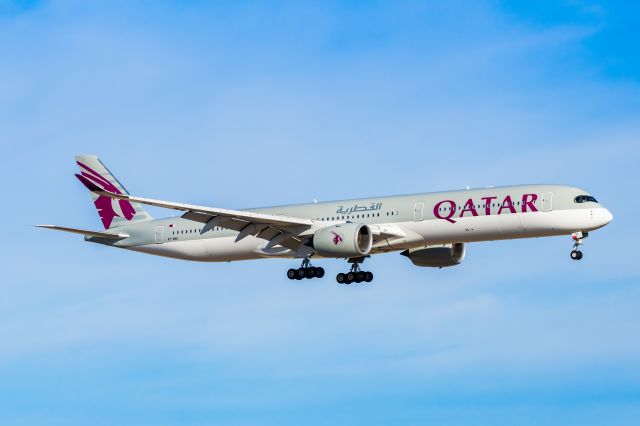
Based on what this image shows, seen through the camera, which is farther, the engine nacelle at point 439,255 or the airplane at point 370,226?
the engine nacelle at point 439,255

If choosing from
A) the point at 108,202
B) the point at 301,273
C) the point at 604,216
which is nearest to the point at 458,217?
the point at 604,216

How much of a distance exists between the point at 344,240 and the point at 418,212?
383 cm

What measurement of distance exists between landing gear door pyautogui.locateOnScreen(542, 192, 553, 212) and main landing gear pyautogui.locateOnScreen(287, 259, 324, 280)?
39.4ft

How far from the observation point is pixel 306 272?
212 ft

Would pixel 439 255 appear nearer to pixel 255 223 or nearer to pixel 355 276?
pixel 355 276

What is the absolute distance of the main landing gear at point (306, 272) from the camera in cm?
6456

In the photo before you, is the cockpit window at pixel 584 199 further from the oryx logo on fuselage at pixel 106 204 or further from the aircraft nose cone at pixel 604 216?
the oryx logo on fuselage at pixel 106 204

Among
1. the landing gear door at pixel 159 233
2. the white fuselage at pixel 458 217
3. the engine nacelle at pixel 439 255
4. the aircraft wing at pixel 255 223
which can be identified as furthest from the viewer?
the landing gear door at pixel 159 233

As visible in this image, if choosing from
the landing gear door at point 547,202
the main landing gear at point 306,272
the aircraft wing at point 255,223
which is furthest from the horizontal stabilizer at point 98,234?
the landing gear door at point 547,202

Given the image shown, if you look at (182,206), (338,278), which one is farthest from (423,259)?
(182,206)

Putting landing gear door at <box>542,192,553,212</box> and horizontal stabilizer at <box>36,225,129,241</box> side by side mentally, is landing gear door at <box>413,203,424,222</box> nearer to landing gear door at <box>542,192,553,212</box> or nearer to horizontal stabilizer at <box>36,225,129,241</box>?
landing gear door at <box>542,192,553,212</box>

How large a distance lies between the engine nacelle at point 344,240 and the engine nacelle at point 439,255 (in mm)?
5996

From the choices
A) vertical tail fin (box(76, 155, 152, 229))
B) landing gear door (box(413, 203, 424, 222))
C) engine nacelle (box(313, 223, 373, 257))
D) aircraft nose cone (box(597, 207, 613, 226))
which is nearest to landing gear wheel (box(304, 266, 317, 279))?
engine nacelle (box(313, 223, 373, 257))

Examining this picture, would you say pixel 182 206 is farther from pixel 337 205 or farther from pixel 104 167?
pixel 104 167
